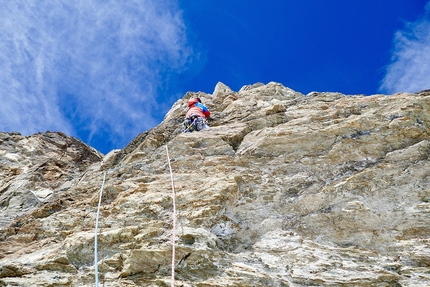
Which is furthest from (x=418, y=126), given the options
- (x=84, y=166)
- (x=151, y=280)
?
(x=84, y=166)

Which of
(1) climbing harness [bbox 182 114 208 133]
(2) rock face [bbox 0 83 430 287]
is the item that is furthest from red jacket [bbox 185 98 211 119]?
(2) rock face [bbox 0 83 430 287]

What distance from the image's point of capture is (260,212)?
24.1 feet

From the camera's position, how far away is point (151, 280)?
5.63 m

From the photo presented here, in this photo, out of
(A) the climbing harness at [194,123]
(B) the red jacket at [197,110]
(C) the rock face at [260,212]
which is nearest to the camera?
(C) the rock face at [260,212]

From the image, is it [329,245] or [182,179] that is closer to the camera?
[329,245]

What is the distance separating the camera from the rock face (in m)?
5.81

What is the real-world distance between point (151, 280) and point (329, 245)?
120 inches

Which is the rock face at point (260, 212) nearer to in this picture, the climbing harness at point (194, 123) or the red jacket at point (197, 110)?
the climbing harness at point (194, 123)

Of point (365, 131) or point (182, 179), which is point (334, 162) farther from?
point (182, 179)

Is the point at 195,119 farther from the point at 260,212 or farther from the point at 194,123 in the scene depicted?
the point at 260,212

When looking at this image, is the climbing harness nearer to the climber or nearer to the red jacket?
the climber

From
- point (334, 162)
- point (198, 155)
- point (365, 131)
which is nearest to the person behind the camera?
point (334, 162)

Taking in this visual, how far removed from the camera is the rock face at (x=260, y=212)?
5.81 metres

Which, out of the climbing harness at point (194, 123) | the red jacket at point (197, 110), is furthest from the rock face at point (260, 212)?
the red jacket at point (197, 110)
